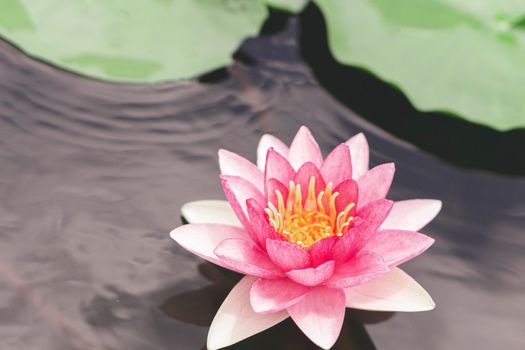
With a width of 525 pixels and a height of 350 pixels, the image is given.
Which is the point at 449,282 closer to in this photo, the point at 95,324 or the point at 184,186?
the point at 184,186

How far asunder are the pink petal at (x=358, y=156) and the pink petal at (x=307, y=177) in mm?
129

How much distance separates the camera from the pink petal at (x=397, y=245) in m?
1.42

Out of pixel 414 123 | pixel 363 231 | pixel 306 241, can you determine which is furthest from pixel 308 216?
pixel 414 123

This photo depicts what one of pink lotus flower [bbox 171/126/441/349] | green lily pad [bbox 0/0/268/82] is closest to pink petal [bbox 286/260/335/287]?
A: pink lotus flower [bbox 171/126/441/349]

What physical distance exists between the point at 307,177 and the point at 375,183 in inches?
6.0

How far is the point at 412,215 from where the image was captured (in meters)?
1.56

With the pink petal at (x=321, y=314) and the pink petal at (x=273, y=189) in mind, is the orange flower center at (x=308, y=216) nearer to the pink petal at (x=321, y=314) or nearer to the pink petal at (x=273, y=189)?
the pink petal at (x=273, y=189)

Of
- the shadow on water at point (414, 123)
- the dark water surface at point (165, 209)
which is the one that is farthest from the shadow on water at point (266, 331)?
the shadow on water at point (414, 123)

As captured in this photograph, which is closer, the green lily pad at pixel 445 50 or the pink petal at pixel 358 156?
the pink petal at pixel 358 156

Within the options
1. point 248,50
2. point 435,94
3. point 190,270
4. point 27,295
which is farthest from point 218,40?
point 27,295

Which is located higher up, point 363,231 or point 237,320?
point 363,231

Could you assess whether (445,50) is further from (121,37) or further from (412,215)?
(121,37)

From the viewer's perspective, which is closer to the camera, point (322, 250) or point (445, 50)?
point (322, 250)

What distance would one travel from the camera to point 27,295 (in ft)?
5.02
